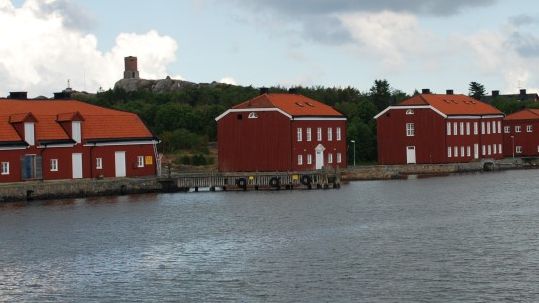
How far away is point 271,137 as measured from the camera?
3076 inches

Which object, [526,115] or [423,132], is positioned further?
[526,115]

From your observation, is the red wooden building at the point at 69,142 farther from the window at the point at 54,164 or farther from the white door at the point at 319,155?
the white door at the point at 319,155

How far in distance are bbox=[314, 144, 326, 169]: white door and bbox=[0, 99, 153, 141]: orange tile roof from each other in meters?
16.2

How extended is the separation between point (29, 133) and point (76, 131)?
387cm

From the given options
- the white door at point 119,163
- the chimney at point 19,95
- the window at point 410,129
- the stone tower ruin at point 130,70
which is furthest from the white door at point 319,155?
the stone tower ruin at point 130,70

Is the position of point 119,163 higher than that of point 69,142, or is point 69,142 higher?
point 69,142

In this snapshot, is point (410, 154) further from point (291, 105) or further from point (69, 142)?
point (69, 142)

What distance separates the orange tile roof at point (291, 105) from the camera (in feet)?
258

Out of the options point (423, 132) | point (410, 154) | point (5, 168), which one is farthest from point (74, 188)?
point (423, 132)

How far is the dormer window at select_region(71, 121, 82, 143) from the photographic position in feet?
219

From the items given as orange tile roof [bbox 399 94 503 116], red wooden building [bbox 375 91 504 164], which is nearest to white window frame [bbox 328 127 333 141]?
red wooden building [bbox 375 91 504 164]

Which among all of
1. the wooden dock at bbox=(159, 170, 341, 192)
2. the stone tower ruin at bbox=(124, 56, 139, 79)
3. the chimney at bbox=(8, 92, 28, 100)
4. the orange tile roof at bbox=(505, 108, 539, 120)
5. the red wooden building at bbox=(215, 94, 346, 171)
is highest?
the stone tower ruin at bbox=(124, 56, 139, 79)

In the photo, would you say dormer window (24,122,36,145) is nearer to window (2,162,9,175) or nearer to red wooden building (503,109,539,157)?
window (2,162,9,175)

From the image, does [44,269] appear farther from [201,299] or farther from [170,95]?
[170,95]
